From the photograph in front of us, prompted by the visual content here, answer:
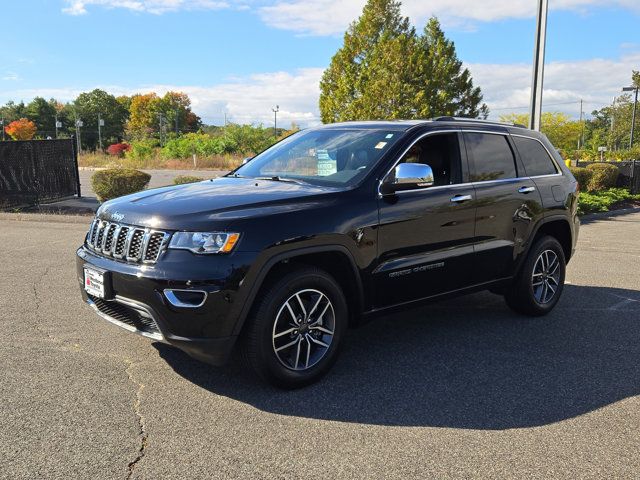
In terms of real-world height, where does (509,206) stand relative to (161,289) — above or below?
above

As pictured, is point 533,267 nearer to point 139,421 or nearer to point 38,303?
point 139,421

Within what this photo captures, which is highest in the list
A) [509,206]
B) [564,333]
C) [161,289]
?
[509,206]

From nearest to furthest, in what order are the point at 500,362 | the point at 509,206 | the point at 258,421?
the point at 258,421
the point at 500,362
the point at 509,206

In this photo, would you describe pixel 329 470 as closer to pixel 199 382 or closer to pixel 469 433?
pixel 469 433

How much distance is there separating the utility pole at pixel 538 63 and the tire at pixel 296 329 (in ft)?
31.3

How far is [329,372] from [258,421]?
861 mm

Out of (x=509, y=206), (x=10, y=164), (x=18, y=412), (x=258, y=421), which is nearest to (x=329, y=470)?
(x=258, y=421)

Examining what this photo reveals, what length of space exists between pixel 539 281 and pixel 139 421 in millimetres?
3990

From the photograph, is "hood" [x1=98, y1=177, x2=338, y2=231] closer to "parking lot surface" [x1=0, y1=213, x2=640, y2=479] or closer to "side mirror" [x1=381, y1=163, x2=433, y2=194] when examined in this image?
"side mirror" [x1=381, y1=163, x2=433, y2=194]

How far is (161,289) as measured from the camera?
11.2 ft

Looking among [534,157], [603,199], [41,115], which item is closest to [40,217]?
[534,157]

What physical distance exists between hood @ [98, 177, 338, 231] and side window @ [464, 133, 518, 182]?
5.14 feet

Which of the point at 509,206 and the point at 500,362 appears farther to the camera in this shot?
the point at 509,206

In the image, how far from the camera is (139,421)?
3.37m
